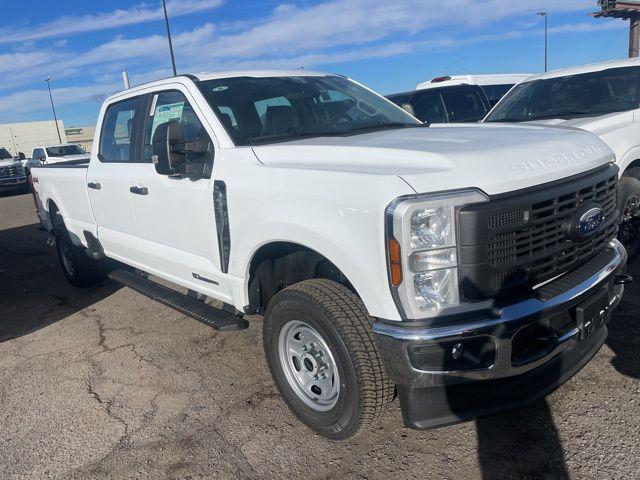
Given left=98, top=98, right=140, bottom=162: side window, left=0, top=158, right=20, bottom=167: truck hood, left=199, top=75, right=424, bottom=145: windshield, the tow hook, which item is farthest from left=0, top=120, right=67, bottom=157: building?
the tow hook

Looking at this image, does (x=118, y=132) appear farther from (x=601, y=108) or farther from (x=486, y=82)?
(x=486, y=82)

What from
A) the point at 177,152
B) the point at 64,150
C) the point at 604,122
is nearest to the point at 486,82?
the point at 604,122

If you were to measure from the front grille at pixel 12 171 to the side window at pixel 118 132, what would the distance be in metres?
18.8

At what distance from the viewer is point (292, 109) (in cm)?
397

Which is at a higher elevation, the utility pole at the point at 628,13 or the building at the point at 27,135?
the utility pole at the point at 628,13

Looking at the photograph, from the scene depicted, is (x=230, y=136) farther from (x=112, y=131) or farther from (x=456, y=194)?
(x=112, y=131)

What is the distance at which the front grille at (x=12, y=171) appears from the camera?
69.6ft

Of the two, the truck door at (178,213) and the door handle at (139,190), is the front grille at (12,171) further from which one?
the door handle at (139,190)

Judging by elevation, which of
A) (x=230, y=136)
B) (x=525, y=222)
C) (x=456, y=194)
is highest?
(x=230, y=136)

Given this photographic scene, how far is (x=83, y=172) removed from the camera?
5426 mm

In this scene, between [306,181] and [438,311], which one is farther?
[306,181]

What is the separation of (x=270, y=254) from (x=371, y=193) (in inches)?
42.4

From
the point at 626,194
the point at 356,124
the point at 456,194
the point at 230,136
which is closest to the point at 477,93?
the point at 626,194

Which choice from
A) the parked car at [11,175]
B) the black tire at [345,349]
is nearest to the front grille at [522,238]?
the black tire at [345,349]
